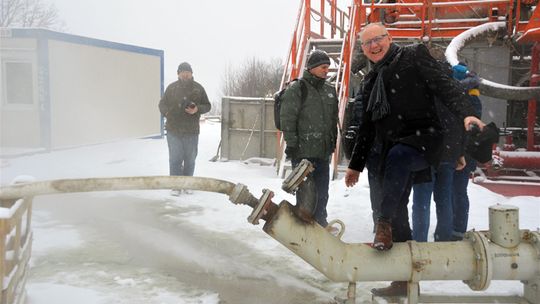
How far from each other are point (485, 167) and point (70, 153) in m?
9.64

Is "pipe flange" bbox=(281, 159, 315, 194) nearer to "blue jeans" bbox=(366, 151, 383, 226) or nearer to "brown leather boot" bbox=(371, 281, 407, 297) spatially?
"brown leather boot" bbox=(371, 281, 407, 297)

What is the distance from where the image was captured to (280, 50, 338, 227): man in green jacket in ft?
15.6

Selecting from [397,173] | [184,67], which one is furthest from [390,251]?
[184,67]

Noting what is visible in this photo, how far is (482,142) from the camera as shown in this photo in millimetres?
3994

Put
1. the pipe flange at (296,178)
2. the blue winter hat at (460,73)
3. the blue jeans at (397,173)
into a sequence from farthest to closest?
the blue winter hat at (460,73), the blue jeans at (397,173), the pipe flange at (296,178)

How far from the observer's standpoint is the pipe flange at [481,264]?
2.76 metres

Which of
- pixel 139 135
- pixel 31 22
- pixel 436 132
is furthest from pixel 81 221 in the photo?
pixel 31 22

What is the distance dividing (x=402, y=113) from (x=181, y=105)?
438 cm

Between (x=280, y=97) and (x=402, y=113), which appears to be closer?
(x=402, y=113)

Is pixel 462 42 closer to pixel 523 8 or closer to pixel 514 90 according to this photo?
pixel 514 90

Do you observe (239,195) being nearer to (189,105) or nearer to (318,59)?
(318,59)

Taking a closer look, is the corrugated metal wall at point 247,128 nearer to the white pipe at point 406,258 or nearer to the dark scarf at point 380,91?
the dark scarf at point 380,91

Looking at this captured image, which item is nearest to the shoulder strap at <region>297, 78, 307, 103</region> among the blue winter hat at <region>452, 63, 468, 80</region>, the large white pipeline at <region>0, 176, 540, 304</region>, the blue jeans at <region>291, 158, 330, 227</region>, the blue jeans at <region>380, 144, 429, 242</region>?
the blue jeans at <region>291, 158, 330, 227</region>

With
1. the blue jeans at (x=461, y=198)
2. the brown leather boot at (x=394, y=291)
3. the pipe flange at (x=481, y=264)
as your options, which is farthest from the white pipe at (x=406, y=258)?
the blue jeans at (x=461, y=198)
